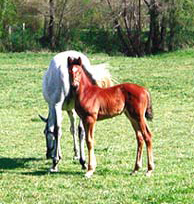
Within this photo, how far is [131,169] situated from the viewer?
851 centimetres

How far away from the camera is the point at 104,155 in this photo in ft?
32.6

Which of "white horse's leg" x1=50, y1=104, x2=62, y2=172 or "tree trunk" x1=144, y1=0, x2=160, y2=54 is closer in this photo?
"white horse's leg" x1=50, y1=104, x2=62, y2=172

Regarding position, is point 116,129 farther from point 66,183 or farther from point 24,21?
point 24,21

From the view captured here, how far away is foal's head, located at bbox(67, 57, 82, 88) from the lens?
301 inches

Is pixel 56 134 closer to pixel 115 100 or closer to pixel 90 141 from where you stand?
pixel 90 141

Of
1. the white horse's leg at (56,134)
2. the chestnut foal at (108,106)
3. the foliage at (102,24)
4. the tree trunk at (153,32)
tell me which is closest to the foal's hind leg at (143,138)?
the chestnut foal at (108,106)

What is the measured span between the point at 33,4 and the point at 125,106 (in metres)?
33.9

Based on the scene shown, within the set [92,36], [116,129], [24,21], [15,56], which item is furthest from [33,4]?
[116,129]

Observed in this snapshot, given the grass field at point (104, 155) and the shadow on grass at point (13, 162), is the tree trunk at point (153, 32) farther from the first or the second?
the shadow on grass at point (13, 162)

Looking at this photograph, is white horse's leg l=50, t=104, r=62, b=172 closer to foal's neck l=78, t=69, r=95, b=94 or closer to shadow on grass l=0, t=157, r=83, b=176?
shadow on grass l=0, t=157, r=83, b=176

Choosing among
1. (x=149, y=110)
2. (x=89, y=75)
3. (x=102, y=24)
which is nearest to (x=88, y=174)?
(x=149, y=110)

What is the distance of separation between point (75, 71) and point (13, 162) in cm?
244

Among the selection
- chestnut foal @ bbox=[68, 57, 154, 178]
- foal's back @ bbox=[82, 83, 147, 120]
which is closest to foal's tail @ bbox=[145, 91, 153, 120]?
chestnut foal @ bbox=[68, 57, 154, 178]

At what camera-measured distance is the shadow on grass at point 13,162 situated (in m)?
8.98
